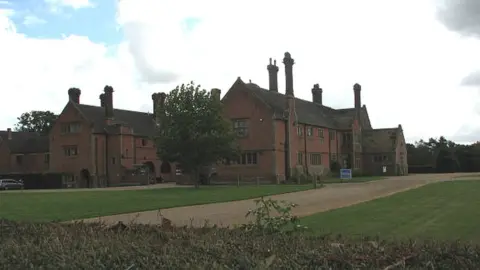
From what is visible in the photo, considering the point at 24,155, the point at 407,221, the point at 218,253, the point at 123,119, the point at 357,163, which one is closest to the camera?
the point at 218,253

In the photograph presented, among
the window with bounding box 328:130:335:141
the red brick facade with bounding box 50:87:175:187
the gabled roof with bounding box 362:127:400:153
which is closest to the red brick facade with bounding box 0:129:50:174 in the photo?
the red brick facade with bounding box 50:87:175:187

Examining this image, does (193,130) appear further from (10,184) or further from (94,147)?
(10,184)

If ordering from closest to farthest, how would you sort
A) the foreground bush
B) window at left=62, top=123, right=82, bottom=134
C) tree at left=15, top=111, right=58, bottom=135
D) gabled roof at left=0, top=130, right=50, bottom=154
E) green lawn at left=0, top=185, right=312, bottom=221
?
the foreground bush
green lawn at left=0, top=185, right=312, bottom=221
window at left=62, top=123, right=82, bottom=134
gabled roof at left=0, top=130, right=50, bottom=154
tree at left=15, top=111, right=58, bottom=135

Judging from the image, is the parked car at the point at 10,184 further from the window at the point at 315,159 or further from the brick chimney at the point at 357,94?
the brick chimney at the point at 357,94

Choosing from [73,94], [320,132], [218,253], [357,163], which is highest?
[73,94]

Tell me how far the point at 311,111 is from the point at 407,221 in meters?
58.8

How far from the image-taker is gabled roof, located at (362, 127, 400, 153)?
84.6 meters

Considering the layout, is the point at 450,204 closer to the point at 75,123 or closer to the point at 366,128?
the point at 75,123

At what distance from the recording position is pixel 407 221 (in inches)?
669

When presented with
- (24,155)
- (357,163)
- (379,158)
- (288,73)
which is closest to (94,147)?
(24,155)

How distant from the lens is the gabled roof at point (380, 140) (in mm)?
84562

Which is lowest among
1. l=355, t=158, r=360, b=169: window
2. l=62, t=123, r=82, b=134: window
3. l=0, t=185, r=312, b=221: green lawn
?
l=0, t=185, r=312, b=221: green lawn

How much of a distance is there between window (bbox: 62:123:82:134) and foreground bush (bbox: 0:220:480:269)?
69636 mm

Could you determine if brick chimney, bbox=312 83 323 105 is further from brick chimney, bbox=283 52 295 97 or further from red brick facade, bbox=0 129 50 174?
red brick facade, bbox=0 129 50 174
